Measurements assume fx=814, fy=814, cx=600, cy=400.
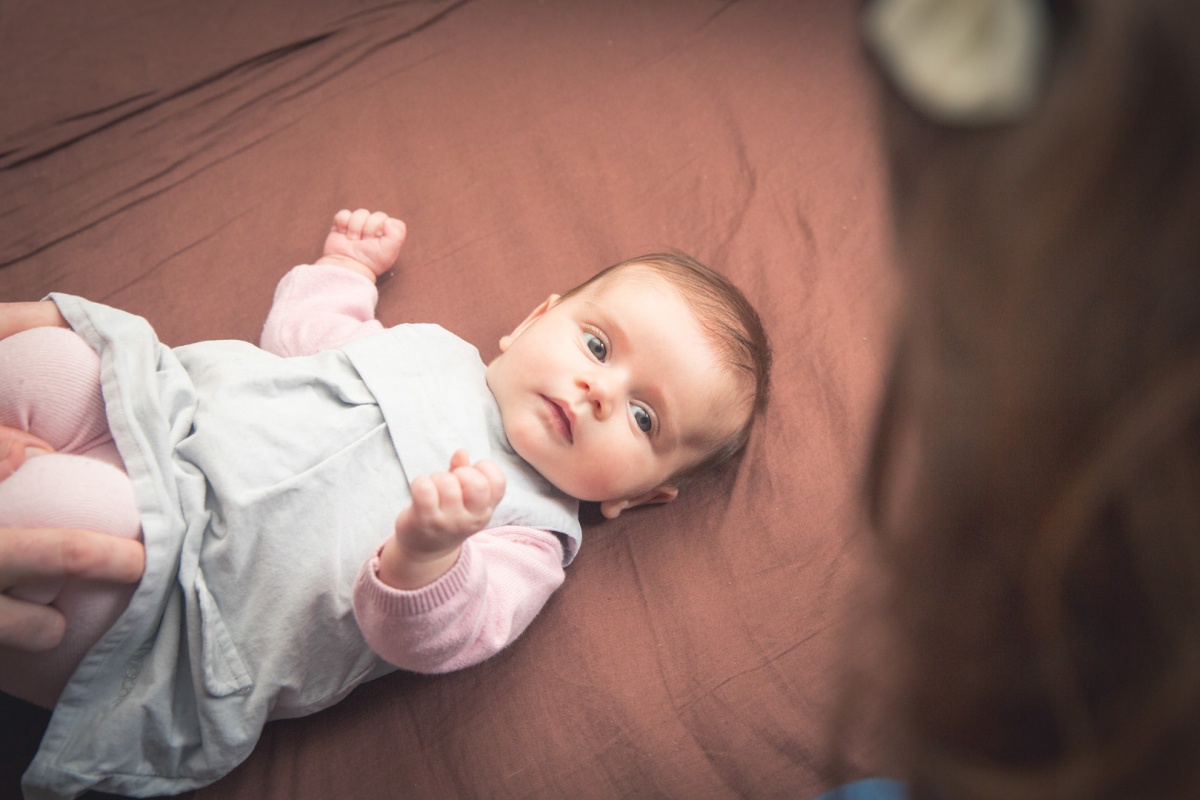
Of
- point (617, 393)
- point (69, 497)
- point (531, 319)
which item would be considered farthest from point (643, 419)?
point (69, 497)

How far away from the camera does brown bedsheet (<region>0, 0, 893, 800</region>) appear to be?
38.6 inches

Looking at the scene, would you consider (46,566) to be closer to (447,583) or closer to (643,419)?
(447,583)

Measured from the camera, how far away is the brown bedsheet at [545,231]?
0.98 meters

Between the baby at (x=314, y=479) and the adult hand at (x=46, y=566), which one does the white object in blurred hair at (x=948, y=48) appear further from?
the adult hand at (x=46, y=566)

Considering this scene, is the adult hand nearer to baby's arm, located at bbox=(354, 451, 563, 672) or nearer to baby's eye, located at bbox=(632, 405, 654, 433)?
baby's arm, located at bbox=(354, 451, 563, 672)

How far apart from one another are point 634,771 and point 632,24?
4.09ft

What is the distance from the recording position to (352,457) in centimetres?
99

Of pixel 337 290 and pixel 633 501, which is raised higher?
pixel 337 290

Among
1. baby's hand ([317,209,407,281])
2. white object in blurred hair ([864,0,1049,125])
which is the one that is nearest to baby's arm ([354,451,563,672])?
baby's hand ([317,209,407,281])

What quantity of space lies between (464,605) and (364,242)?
23.8 inches

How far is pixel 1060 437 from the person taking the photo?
1.28ft

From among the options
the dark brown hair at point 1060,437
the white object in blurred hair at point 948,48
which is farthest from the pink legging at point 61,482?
the white object in blurred hair at point 948,48

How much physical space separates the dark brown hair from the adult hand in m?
0.74

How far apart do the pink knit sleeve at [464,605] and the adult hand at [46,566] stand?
24 cm
